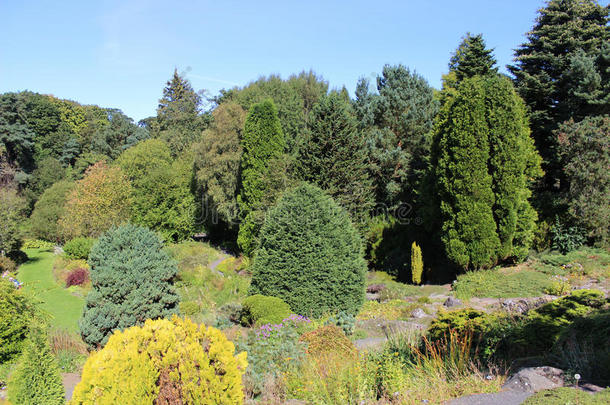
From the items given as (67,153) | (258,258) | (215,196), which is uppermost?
(67,153)

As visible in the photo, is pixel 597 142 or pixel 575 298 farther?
pixel 597 142

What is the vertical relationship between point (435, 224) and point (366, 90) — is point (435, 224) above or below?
below

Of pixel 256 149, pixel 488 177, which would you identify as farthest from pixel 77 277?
pixel 488 177

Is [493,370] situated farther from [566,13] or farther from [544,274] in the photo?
[566,13]

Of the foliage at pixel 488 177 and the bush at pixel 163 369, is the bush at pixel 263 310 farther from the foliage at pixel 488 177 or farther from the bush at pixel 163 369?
the foliage at pixel 488 177

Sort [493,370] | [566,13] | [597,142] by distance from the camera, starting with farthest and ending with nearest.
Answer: [566,13] → [597,142] → [493,370]

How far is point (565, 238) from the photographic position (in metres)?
13.9

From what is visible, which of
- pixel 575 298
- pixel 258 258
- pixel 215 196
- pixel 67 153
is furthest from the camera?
pixel 67 153

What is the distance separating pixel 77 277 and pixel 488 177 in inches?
715

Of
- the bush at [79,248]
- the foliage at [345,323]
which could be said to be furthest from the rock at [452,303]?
the bush at [79,248]

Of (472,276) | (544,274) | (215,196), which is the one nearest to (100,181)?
(215,196)

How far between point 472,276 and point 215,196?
50.2 ft

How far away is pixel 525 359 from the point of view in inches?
194

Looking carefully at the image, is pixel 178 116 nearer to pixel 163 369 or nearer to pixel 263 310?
pixel 263 310
